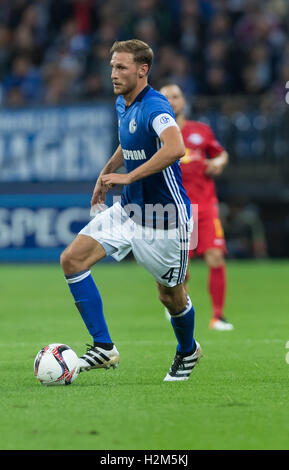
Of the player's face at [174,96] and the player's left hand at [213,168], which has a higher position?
the player's face at [174,96]

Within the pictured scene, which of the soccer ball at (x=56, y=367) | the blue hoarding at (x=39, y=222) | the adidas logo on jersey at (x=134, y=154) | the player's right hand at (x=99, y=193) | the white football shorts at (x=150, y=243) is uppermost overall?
the adidas logo on jersey at (x=134, y=154)

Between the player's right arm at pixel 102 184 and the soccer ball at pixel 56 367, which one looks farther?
the player's right arm at pixel 102 184

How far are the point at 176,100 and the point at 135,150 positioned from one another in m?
3.01

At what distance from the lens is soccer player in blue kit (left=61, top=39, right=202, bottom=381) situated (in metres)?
6.04

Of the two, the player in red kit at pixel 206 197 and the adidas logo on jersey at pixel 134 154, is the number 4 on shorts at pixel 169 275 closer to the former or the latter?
the adidas logo on jersey at pixel 134 154

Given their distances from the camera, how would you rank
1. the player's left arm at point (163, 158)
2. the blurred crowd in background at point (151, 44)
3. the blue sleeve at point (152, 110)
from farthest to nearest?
the blurred crowd in background at point (151, 44) → the blue sleeve at point (152, 110) → the player's left arm at point (163, 158)

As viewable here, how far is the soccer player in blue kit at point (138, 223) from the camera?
19.8 feet

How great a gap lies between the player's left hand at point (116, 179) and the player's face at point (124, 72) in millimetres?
598

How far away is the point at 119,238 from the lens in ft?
20.0

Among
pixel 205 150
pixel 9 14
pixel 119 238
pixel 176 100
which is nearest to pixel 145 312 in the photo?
pixel 205 150

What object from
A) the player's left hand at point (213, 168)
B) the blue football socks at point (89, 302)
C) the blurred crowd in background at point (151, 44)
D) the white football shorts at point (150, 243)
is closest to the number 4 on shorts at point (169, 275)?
the white football shorts at point (150, 243)

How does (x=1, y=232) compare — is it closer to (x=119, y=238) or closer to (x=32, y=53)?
(x=32, y=53)

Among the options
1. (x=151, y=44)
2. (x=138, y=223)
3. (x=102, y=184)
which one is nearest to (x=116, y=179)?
(x=102, y=184)

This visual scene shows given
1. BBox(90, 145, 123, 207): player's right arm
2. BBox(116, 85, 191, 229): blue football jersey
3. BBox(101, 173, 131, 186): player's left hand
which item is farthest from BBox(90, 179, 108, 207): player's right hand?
BBox(101, 173, 131, 186): player's left hand
